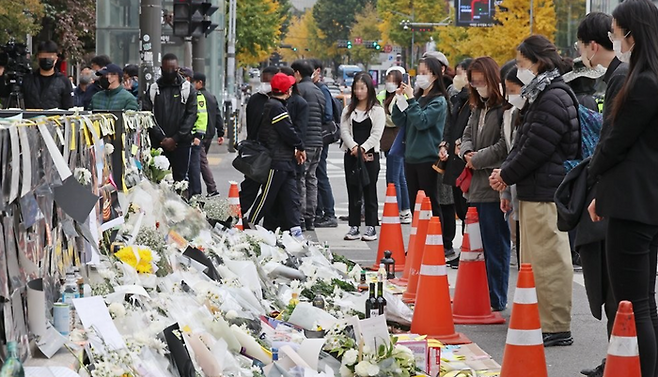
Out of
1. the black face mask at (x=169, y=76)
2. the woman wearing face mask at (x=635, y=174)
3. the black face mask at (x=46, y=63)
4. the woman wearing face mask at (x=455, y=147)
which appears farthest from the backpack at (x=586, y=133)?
the black face mask at (x=46, y=63)

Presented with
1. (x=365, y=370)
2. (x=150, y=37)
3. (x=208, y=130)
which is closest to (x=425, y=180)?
(x=150, y=37)

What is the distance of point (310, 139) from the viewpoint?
45.6ft

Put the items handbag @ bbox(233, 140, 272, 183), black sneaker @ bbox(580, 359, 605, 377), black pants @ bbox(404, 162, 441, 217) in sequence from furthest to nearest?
handbag @ bbox(233, 140, 272, 183) → black pants @ bbox(404, 162, 441, 217) → black sneaker @ bbox(580, 359, 605, 377)

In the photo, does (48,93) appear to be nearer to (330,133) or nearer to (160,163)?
(330,133)

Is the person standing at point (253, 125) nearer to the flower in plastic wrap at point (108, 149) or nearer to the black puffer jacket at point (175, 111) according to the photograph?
the black puffer jacket at point (175, 111)

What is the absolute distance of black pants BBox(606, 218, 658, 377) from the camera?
571cm

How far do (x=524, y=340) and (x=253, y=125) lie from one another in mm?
7058

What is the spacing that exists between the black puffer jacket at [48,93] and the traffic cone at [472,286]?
714 cm

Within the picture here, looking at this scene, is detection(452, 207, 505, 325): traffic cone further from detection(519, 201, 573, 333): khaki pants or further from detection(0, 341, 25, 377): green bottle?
detection(0, 341, 25, 377): green bottle

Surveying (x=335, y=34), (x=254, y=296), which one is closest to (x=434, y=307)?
(x=254, y=296)

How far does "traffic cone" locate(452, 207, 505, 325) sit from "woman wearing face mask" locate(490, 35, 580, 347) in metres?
0.67

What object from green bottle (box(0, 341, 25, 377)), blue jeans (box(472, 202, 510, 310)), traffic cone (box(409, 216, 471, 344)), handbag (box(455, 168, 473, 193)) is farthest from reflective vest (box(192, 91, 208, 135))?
green bottle (box(0, 341, 25, 377))

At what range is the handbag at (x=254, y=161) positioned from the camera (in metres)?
12.3

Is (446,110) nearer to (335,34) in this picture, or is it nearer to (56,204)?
(56,204)
